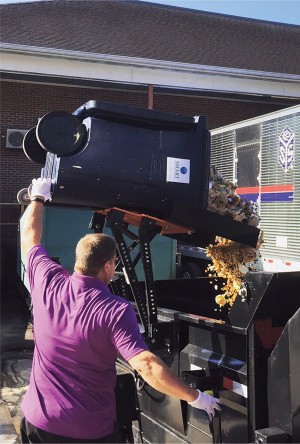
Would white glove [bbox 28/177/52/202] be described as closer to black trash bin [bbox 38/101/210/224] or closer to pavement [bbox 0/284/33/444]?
black trash bin [bbox 38/101/210/224]

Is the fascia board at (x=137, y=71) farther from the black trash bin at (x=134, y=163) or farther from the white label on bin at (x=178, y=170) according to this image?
the white label on bin at (x=178, y=170)

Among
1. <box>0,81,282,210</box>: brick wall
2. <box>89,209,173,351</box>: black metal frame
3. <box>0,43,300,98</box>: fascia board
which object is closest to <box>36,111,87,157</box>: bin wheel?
<box>89,209,173,351</box>: black metal frame

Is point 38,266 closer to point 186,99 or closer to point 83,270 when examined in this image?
point 83,270

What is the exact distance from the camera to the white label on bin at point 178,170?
9.21 feet

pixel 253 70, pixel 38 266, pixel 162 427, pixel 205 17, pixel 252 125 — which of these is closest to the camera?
pixel 38 266

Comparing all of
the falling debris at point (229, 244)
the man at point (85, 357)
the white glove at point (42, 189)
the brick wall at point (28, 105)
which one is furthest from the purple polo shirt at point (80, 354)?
the brick wall at point (28, 105)

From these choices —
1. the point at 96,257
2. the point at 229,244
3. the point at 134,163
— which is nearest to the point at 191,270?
the point at 229,244

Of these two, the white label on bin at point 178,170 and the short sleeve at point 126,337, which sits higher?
the white label on bin at point 178,170

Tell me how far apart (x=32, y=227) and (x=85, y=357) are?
869 millimetres

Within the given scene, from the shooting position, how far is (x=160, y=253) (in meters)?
8.62

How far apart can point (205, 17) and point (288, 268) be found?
13295 mm

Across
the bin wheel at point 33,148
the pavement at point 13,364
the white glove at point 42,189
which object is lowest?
the pavement at point 13,364

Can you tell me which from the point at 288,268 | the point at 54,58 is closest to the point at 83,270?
the point at 288,268

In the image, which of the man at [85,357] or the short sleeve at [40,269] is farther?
the short sleeve at [40,269]
